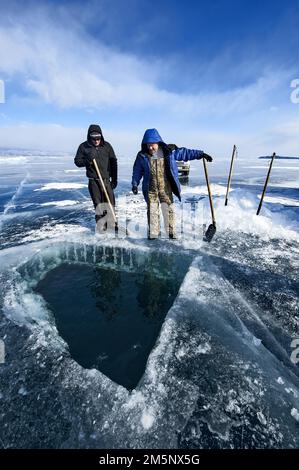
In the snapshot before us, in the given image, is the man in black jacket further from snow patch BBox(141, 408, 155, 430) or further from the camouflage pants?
snow patch BBox(141, 408, 155, 430)

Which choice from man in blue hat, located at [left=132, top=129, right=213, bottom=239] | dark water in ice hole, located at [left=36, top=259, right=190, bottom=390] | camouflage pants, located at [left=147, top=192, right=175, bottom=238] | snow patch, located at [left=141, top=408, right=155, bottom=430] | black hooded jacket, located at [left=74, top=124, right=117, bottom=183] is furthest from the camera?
black hooded jacket, located at [left=74, top=124, right=117, bottom=183]

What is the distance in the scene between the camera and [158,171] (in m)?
4.85

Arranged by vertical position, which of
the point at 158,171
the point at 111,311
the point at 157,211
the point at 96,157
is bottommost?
the point at 111,311

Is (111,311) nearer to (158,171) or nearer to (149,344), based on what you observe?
(149,344)

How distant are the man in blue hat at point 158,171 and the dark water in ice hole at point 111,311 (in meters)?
1.17

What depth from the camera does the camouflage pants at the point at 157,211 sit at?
200 inches

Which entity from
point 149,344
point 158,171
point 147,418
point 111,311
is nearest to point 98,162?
point 158,171

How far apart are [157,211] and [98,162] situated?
5.15ft

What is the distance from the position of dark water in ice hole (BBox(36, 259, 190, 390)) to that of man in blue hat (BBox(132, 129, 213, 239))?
1174 mm

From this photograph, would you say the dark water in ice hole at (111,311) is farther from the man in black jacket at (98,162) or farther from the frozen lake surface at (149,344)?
the man in black jacket at (98,162)

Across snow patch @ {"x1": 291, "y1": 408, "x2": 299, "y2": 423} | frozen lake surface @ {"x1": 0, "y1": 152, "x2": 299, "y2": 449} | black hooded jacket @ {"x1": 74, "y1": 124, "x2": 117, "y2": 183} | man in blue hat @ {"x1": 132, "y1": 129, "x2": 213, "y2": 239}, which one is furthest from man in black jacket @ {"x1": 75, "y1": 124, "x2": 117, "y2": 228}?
snow patch @ {"x1": 291, "y1": 408, "x2": 299, "y2": 423}

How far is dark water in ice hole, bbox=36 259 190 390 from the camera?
2.38 meters
